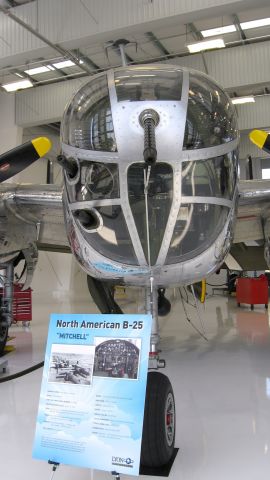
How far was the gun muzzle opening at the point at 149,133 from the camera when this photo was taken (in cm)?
281

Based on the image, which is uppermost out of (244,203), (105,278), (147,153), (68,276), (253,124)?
(253,124)

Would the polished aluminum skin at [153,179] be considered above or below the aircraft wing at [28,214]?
below

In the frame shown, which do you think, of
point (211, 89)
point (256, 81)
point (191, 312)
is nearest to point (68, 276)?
point (191, 312)

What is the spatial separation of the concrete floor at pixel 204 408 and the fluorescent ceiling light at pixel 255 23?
8.89 m

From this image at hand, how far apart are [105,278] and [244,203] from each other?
7.77 ft

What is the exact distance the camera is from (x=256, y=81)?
13.7 m

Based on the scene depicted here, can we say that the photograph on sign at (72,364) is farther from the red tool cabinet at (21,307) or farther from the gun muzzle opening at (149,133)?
the red tool cabinet at (21,307)

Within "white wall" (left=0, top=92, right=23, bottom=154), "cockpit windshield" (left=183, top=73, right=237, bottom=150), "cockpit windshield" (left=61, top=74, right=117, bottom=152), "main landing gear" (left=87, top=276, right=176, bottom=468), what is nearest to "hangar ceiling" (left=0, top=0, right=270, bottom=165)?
"white wall" (left=0, top=92, right=23, bottom=154)

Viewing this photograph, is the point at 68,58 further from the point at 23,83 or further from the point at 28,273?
the point at 28,273

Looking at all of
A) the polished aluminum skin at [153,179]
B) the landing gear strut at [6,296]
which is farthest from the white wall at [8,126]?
the polished aluminum skin at [153,179]

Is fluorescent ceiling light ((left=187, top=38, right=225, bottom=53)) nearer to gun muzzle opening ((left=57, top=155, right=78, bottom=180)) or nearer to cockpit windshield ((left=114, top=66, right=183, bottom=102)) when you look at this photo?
cockpit windshield ((left=114, top=66, right=183, bottom=102))

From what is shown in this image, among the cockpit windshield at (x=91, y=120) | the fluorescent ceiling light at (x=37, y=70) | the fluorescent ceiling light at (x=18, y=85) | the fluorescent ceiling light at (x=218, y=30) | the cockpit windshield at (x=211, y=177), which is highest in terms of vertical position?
the fluorescent ceiling light at (x=37, y=70)

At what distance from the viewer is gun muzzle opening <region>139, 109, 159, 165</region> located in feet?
9.22

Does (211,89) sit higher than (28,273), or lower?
higher
